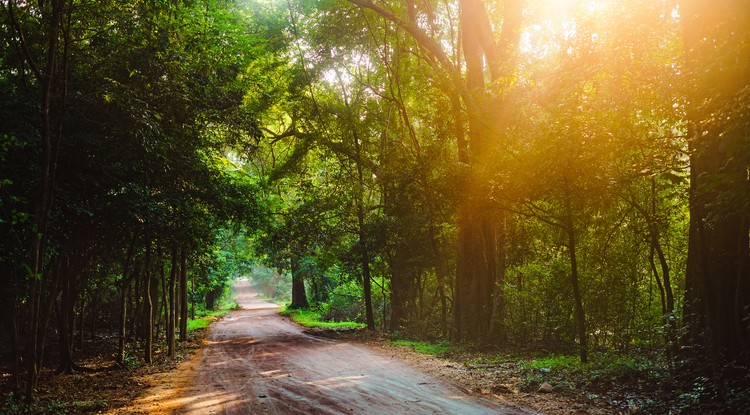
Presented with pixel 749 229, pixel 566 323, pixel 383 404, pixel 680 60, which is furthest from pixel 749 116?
pixel 566 323

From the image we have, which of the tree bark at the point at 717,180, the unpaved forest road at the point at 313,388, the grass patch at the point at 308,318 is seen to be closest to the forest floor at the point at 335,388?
the unpaved forest road at the point at 313,388

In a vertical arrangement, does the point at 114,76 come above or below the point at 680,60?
above

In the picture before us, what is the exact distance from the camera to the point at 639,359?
31.8 ft

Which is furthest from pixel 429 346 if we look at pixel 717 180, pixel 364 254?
pixel 717 180

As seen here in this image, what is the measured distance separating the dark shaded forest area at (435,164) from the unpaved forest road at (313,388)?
276 centimetres

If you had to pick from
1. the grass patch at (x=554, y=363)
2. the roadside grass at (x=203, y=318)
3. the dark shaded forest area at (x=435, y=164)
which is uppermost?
the dark shaded forest area at (x=435, y=164)

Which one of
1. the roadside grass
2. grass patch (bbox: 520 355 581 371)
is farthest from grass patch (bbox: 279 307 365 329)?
grass patch (bbox: 520 355 581 371)

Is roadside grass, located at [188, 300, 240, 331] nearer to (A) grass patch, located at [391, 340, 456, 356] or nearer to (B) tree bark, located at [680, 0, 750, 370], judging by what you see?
(A) grass patch, located at [391, 340, 456, 356]

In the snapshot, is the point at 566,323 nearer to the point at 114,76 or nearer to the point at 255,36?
the point at 114,76

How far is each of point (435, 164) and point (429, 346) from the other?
5.77 m

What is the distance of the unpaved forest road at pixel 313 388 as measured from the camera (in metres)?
8.01

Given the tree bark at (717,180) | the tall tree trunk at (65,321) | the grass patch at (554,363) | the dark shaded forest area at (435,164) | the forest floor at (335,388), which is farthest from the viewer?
the tall tree trunk at (65,321)

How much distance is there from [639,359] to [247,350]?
11.7m

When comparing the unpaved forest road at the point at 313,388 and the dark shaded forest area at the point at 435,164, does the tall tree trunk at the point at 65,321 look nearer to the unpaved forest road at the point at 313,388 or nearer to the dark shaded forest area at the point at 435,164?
the dark shaded forest area at the point at 435,164
